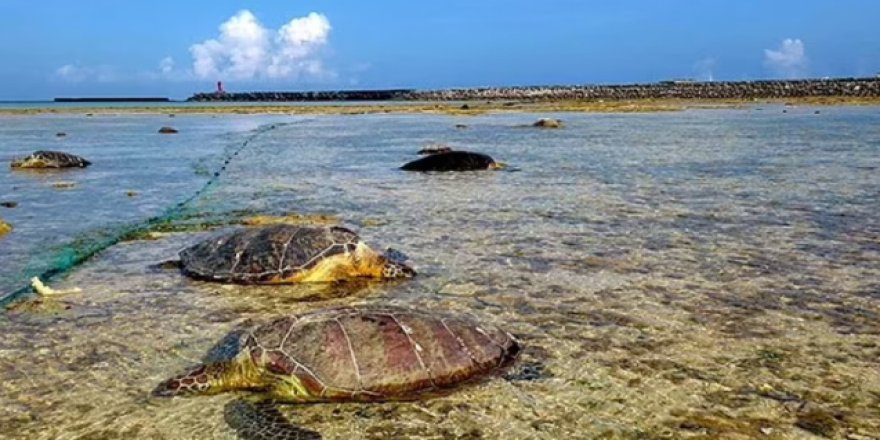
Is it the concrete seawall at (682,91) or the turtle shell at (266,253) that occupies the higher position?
the turtle shell at (266,253)

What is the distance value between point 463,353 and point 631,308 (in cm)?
247

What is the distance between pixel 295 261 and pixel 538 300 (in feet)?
9.42

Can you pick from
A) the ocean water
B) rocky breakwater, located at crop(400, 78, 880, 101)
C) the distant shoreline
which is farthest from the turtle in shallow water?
rocky breakwater, located at crop(400, 78, 880, 101)

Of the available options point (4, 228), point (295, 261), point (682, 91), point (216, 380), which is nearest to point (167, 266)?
point (295, 261)

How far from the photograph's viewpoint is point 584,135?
36.9m

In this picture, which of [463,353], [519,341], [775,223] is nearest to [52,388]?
[463,353]

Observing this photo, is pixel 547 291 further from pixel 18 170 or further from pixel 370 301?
pixel 18 170

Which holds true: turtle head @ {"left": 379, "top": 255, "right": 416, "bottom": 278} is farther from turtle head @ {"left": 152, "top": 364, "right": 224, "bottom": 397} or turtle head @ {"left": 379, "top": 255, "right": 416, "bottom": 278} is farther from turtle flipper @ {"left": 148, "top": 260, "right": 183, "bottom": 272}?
turtle head @ {"left": 152, "top": 364, "right": 224, "bottom": 397}

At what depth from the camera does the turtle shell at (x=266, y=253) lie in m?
9.06

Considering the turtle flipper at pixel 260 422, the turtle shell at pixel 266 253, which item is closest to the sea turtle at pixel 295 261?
the turtle shell at pixel 266 253

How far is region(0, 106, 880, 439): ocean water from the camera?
17.7ft

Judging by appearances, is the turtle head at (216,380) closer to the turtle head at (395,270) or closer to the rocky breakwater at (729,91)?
the turtle head at (395,270)

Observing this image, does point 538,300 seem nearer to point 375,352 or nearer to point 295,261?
point 375,352

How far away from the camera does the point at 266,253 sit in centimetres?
923
